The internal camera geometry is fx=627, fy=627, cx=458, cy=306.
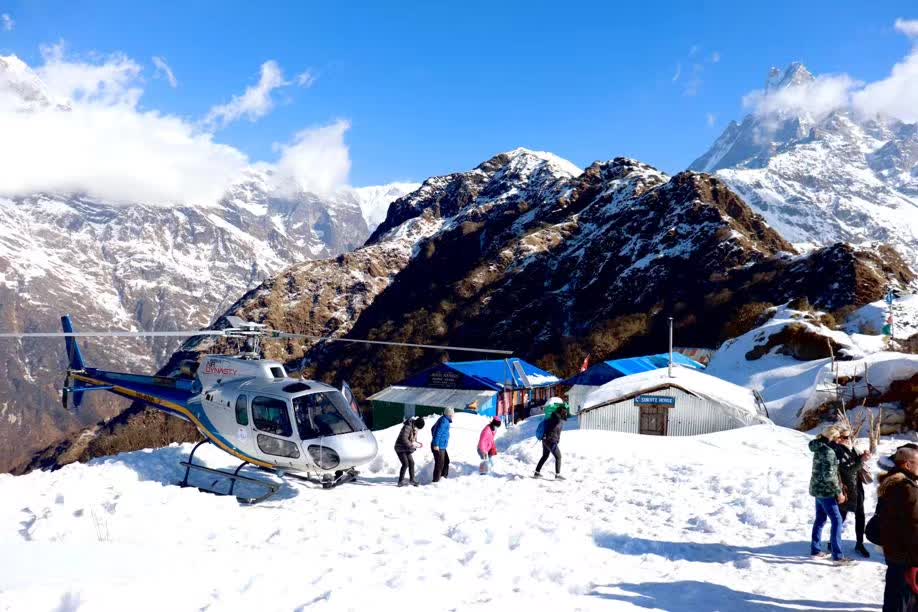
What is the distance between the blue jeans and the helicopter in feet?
26.3

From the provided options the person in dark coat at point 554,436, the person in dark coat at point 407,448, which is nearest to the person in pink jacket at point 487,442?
the person in dark coat at point 554,436

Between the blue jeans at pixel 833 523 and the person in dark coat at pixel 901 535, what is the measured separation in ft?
9.54

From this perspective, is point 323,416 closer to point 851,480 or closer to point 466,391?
point 851,480

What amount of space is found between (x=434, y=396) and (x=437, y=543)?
29945 mm

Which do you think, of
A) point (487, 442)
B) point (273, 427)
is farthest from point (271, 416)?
point (487, 442)

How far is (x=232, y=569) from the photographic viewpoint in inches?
292

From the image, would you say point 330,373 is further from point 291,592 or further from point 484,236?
point 291,592

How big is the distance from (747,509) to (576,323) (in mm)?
81887

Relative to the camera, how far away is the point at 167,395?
1562cm

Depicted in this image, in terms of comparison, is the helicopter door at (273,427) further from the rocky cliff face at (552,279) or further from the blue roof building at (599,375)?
the rocky cliff face at (552,279)

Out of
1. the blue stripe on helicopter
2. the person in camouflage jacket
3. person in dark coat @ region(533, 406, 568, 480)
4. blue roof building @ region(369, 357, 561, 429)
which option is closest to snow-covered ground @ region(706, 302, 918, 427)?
blue roof building @ region(369, 357, 561, 429)

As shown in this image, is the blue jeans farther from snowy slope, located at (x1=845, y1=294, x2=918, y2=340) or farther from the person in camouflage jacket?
snowy slope, located at (x1=845, y1=294, x2=918, y2=340)

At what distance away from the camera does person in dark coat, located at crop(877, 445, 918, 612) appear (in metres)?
5.36

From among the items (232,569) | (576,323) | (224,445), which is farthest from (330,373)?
(232,569)
